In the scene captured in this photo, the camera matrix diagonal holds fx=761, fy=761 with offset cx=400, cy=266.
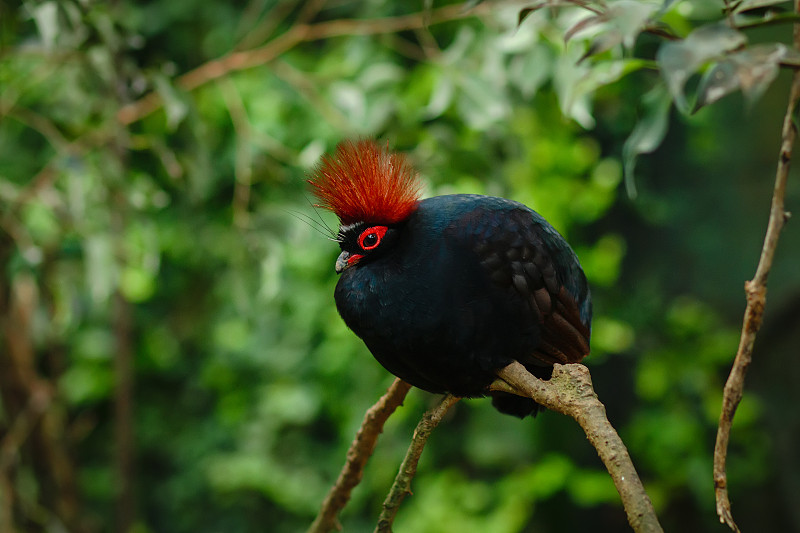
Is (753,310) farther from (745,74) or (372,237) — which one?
(372,237)

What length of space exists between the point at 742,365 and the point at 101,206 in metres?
1.37

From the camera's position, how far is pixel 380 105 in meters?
1.74

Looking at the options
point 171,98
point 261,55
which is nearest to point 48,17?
point 171,98

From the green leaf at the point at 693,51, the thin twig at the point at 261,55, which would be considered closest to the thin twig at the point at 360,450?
the green leaf at the point at 693,51

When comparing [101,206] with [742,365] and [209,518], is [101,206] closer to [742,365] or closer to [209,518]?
[742,365]

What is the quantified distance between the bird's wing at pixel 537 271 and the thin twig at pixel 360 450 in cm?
18

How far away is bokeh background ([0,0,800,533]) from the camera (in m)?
1.63

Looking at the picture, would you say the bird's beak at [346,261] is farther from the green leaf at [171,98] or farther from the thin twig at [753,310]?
the green leaf at [171,98]

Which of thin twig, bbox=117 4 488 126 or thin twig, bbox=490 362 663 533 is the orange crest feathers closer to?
thin twig, bbox=490 362 663 533

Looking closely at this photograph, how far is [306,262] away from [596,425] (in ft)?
6.01

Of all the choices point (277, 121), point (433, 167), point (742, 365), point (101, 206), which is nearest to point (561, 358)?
point (742, 365)

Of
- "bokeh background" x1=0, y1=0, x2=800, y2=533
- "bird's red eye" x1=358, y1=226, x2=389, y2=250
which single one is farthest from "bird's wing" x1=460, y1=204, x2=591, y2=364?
"bokeh background" x1=0, y1=0, x2=800, y2=533

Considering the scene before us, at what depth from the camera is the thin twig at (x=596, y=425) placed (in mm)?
536

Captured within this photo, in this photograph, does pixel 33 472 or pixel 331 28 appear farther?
pixel 33 472
